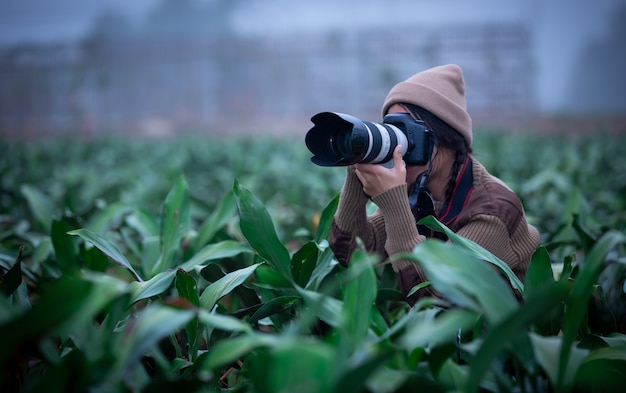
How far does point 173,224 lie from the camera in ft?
5.85

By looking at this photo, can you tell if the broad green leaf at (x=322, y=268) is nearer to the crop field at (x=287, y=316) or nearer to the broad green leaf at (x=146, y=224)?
the crop field at (x=287, y=316)

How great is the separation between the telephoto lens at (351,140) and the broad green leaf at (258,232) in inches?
7.7

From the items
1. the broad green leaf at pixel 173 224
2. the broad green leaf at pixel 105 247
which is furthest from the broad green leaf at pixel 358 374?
the broad green leaf at pixel 173 224

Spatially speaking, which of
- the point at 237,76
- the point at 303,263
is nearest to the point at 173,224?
the point at 303,263

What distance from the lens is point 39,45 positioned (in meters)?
18.7

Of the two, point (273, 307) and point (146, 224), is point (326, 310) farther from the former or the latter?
point (146, 224)

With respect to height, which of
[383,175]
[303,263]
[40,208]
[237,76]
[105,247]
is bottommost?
[237,76]

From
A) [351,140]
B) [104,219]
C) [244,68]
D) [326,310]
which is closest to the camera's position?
[326,310]

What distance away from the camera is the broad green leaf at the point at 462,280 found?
839 mm

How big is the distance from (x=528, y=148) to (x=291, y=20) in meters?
14.5

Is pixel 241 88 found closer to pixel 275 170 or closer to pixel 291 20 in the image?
pixel 291 20

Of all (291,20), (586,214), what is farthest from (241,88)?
(586,214)

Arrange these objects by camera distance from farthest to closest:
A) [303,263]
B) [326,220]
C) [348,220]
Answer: [326,220], [348,220], [303,263]

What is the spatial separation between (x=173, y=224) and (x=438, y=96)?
2.70ft
